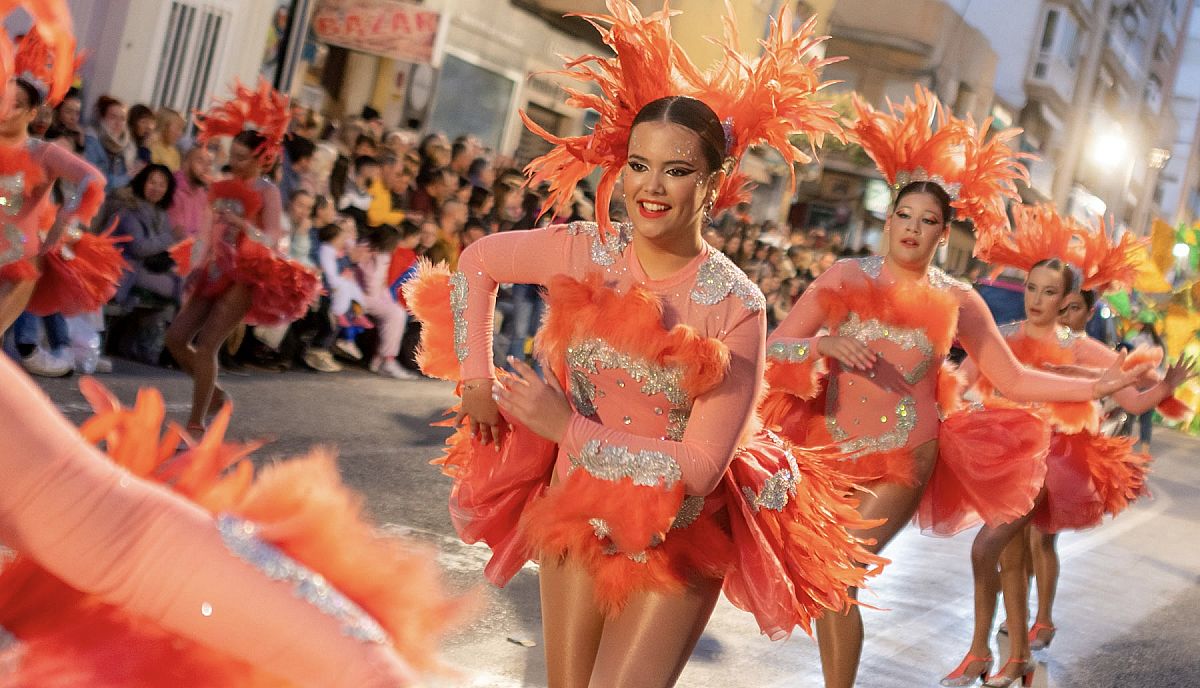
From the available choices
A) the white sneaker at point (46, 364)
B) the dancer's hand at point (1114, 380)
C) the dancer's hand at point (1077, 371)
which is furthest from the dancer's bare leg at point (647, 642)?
the white sneaker at point (46, 364)

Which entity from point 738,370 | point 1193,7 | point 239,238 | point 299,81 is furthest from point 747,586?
point 1193,7

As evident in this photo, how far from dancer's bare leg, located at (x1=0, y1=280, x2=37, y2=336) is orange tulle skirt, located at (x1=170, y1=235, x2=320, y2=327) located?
37.6 inches

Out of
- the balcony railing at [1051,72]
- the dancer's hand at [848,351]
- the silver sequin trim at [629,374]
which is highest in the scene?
the balcony railing at [1051,72]

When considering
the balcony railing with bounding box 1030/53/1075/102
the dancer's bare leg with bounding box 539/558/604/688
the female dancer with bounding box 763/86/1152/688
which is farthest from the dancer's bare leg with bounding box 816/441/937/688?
the balcony railing with bounding box 1030/53/1075/102

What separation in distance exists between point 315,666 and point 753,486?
224cm

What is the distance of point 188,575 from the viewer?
1.27 m

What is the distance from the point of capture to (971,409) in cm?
558

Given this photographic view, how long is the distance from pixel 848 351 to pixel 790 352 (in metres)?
0.20

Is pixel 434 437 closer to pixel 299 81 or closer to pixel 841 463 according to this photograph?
pixel 841 463

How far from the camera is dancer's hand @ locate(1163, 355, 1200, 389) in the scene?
19.1 ft

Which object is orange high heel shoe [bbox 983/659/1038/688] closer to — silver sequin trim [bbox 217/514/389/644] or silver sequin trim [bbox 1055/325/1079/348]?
silver sequin trim [bbox 1055/325/1079/348]

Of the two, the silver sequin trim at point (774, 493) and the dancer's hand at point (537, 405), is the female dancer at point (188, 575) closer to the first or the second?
the dancer's hand at point (537, 405)

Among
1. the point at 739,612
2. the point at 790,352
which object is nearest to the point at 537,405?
the point at 790,352

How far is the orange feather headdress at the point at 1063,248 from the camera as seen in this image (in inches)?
276
